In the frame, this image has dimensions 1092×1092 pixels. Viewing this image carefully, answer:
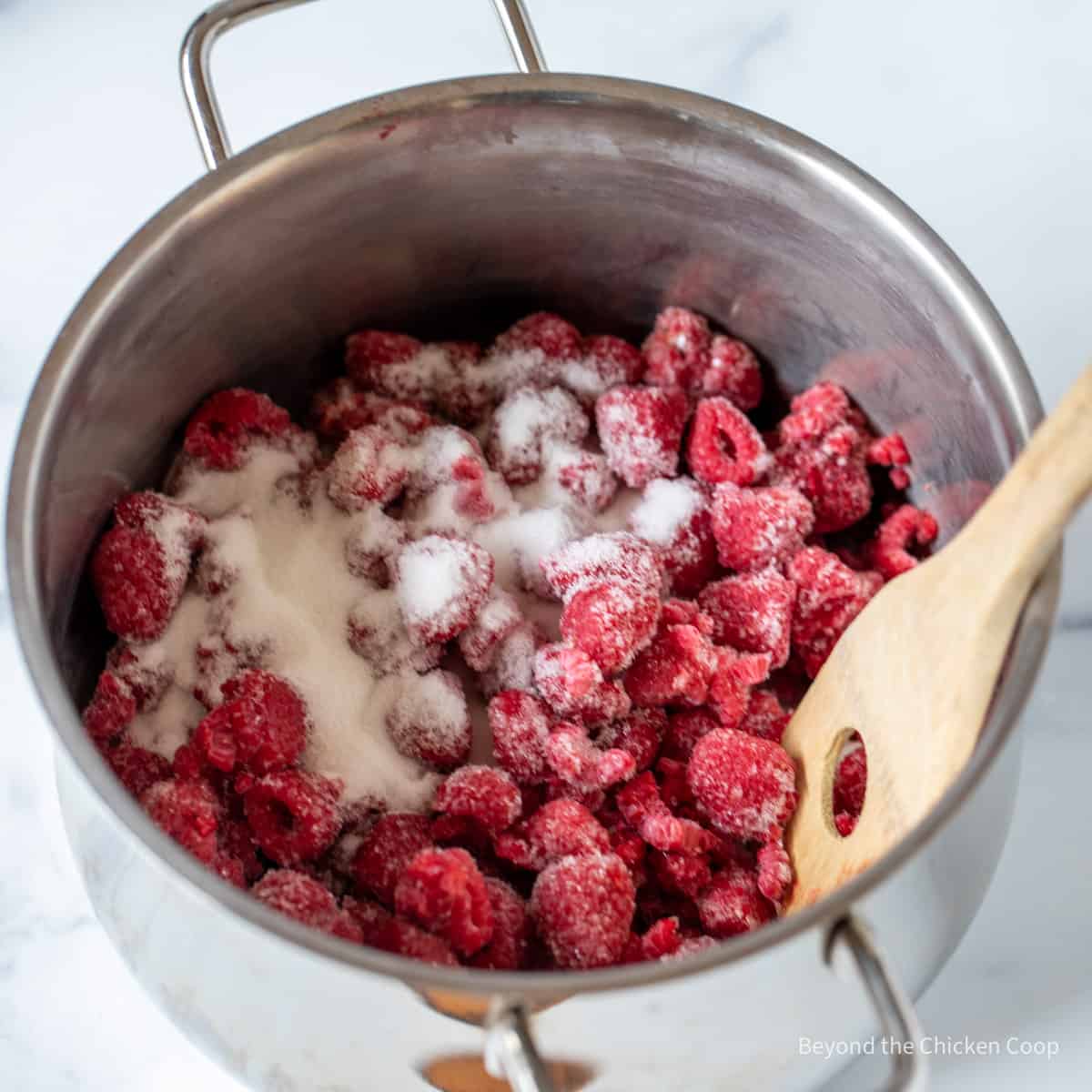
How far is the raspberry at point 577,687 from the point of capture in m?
1.07

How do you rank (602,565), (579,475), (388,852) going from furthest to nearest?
(579,475), (602,565), (388,852)

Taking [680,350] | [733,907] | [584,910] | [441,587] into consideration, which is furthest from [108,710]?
[680,350]

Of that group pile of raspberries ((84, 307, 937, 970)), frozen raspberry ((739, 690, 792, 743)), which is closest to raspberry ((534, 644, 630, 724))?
pile of raspberries ((84, 307, 937, 970))

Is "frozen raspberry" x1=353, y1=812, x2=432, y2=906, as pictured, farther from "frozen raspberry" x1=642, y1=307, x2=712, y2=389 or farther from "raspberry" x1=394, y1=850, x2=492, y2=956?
"frozen raspberry" x1=642, y1=307, x2=712, y2=389

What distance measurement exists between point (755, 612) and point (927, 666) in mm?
248

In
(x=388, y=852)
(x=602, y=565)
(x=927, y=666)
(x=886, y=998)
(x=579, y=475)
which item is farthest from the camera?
(x=579, y=475)

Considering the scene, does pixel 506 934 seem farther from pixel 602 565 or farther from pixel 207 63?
pixel 207 63

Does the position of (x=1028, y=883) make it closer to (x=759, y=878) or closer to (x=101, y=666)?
(x=759, y=878)

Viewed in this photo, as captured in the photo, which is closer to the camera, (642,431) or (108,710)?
(108,710)

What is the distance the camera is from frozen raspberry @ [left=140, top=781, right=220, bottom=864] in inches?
37.8

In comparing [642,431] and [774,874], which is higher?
[642,431]

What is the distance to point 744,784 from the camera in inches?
40.9

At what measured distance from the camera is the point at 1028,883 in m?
1.13

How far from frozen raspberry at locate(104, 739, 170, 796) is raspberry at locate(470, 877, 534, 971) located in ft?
0.88
